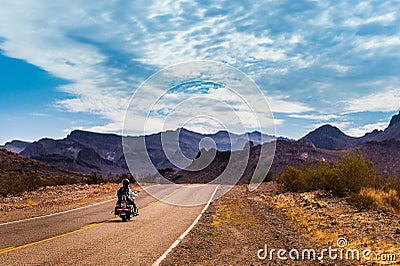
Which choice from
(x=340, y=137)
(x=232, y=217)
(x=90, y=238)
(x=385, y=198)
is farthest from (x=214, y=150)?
(x=90, y=238)

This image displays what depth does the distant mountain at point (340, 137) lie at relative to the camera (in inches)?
5123

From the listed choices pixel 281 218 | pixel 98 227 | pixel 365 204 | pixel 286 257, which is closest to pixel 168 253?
pixel 286 257

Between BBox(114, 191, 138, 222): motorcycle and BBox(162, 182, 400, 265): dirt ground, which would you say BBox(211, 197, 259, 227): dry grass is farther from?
BBox(114, 191, 138, 222): motorcycle

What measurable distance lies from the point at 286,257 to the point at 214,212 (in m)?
10.5

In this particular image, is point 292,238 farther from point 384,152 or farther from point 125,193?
point 384,152

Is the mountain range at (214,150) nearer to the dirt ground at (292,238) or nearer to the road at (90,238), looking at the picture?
the road at (90,238)

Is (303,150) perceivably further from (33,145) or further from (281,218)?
(33,145)

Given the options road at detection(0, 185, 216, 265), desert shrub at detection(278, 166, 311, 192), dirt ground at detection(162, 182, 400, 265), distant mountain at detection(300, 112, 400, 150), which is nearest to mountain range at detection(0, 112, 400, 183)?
distant mountain at detection(300, 112, 400, 150)

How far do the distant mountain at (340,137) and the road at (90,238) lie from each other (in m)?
118

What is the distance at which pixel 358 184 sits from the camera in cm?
2477

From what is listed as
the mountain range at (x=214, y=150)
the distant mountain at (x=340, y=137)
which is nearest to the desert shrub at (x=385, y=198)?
the mountain range at (x=214, y=150)

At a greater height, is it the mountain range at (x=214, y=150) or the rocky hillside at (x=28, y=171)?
the mountain range at (x=214, y=150)

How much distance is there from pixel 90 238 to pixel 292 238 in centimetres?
613

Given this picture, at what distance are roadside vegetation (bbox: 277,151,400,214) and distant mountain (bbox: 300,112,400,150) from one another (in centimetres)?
10170
